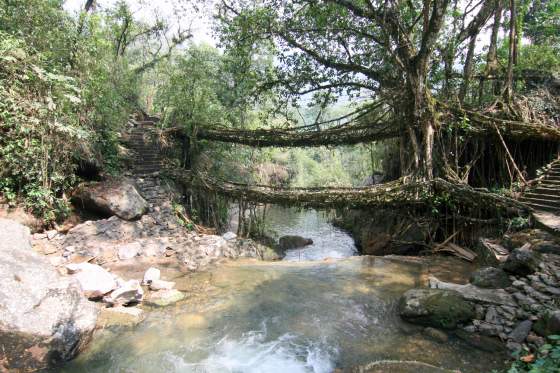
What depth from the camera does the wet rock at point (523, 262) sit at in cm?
414

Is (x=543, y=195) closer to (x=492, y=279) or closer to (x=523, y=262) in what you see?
(x=523, y=262)

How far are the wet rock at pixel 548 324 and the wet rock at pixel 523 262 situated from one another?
1.02m

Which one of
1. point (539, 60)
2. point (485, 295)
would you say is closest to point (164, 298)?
point (485, 295)

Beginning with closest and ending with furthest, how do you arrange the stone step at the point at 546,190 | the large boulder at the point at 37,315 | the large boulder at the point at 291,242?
the large boulder at the point at 37,315 < the stone step at the point at 546,190 < the large boulder at the point at 291,242

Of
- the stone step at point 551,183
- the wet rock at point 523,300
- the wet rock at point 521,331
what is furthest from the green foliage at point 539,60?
the wet rock at point 521,331

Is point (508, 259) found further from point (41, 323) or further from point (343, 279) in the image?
point (41, 323)

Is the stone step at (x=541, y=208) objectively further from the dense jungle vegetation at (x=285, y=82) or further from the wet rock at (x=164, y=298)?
the wet rock at (x=164, y=298)

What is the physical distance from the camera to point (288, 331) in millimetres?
4277

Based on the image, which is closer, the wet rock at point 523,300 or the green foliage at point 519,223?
the wet rock at point 523,300

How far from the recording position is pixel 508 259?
4484 millimetres

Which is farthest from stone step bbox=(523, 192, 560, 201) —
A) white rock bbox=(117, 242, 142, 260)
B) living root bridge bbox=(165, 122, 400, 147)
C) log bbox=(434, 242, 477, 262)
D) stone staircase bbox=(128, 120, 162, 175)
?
stone staircase bbox=(128, 120, 162, 175)

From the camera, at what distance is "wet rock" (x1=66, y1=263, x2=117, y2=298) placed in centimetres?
477

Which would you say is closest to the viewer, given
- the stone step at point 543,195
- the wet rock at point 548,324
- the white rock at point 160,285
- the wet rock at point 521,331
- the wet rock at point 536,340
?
the wet rock at point 548,324

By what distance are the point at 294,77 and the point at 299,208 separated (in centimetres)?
436
